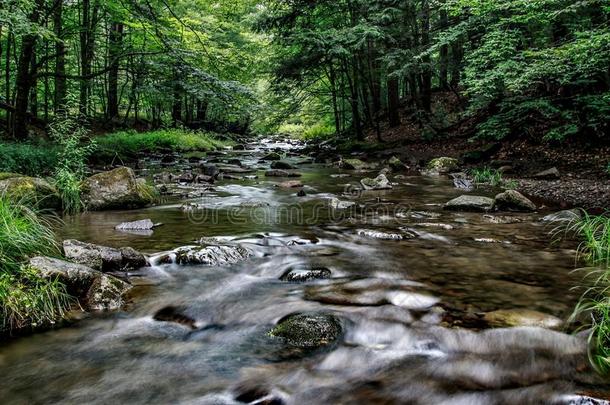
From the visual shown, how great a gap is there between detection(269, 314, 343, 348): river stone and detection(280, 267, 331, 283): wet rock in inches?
40.5

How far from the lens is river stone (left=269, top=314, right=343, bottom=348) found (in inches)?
129

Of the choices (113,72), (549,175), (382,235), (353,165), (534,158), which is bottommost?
(382,235)

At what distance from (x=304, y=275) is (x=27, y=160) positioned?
8.83 meters

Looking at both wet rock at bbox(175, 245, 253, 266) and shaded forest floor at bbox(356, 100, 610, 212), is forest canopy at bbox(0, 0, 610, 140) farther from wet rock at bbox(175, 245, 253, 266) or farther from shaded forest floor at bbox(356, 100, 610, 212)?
wet rock at bbox(175, 245, 253, 266)

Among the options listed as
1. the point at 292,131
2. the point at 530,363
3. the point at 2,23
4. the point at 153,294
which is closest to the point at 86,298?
the point at 153,294

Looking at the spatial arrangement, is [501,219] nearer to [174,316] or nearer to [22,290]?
[174,316]

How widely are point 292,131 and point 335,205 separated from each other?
42340 millimetres

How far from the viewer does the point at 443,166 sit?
14094mm

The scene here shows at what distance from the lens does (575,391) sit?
2.47 metres

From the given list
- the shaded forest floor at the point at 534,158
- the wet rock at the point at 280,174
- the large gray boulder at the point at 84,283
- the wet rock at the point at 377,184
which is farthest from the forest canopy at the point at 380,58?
the large gray boulder at the point at 84,283

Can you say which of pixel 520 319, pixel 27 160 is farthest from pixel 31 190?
pixel 520 319

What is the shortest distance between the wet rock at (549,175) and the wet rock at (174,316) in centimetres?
1008

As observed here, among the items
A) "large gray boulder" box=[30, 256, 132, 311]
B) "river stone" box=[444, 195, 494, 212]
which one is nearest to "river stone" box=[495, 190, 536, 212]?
"river stone" box=[444, 195, 494, 212]

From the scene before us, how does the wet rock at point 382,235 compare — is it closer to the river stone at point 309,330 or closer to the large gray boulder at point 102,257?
the river stone at point 309,330
